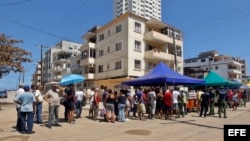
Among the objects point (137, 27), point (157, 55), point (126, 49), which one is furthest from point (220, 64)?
point (126, 49)

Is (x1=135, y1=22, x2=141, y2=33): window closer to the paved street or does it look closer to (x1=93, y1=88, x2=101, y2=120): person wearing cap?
(x1=93, y1=88, x2=101, y2=120): person wearing cap

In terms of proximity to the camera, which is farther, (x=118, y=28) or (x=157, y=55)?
(x=118, y=28)

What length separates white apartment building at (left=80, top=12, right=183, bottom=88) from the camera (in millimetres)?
37969

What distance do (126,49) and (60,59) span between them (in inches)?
1904

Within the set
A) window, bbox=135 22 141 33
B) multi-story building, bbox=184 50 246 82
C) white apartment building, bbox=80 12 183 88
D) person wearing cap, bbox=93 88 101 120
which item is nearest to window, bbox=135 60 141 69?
white apartment building, bbox=80 12 183 88

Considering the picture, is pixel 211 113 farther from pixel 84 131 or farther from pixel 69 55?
pixel 69 55

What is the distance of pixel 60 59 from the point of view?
81500mm

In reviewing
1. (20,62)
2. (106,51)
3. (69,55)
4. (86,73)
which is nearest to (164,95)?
(20,62)

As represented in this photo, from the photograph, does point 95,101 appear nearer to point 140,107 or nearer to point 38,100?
point 140,107

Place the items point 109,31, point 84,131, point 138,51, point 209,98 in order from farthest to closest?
point 109,31 → point 138,51 → point 209,98 → point 84,131

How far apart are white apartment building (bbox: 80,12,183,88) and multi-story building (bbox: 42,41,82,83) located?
28.4 meters

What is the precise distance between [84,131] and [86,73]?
3642 cm

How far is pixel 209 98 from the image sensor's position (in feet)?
56.1

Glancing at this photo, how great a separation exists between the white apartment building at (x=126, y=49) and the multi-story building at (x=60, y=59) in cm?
2839
